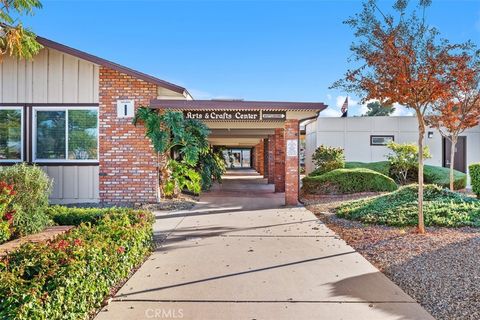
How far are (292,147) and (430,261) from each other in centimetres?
562

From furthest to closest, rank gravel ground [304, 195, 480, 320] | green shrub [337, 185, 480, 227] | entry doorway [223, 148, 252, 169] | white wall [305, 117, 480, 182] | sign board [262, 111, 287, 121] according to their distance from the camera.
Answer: entry doorway [223, 148, 252, 169]
white wall [305, 117, 480, 182]
sign board [262, 111, 287, 121]
green shrub [337, 185, 480, 227]
gravel ground [304, 195, 480, 320]

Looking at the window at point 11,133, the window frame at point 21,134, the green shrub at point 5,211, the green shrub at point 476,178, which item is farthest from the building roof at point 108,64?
the green shrub at point 476,178

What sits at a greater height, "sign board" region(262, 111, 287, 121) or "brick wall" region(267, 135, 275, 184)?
"sign board" region(262, 111, 287, 121)

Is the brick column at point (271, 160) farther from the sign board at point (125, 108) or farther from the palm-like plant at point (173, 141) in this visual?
the sign board at point (125, 108)

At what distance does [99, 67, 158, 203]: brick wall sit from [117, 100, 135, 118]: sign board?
10cm

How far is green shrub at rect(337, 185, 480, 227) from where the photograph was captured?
7660mm

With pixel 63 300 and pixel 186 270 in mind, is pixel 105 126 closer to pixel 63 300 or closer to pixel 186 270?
pixel 186 270

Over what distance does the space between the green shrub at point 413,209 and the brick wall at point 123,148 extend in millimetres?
5316

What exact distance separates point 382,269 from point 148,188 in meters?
7.11

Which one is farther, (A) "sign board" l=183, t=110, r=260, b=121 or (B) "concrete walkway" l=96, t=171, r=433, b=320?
(A) "sign board" l=183, t=110, r=260, b=121

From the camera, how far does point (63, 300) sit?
290 cm

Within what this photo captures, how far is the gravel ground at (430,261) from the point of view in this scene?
12.4ft

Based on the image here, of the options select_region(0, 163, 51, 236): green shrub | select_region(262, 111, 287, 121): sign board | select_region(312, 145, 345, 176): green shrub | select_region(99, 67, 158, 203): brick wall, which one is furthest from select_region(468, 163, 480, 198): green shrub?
select_region(0, 163, 51, 236): green shrub

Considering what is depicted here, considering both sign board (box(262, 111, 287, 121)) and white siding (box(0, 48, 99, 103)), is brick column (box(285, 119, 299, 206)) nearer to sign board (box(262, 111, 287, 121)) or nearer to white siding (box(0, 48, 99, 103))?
sign board (box(262, 111, 287, 121))
